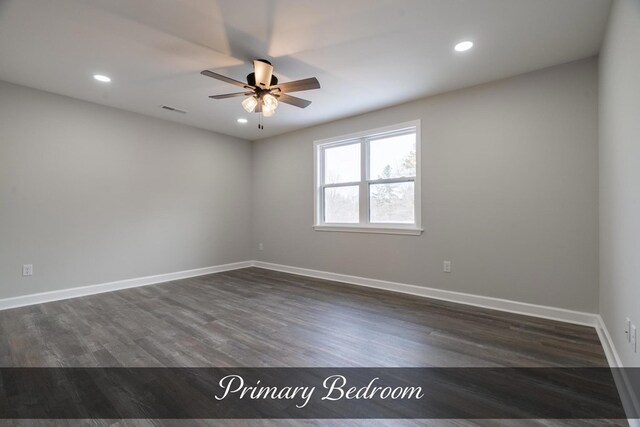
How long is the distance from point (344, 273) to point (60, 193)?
4017 millimetres

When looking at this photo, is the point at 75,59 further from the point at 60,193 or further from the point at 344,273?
the point at 344,273

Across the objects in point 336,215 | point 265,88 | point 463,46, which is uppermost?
point 463,46

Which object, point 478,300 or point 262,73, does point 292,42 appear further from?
point 478,300

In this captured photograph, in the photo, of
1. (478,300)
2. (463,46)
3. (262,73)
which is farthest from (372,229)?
(262,73)

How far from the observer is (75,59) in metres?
2.80

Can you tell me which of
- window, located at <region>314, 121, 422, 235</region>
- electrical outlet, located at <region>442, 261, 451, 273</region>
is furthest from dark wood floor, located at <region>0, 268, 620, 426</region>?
window, located at <region>314, 121, 422, 235</region>

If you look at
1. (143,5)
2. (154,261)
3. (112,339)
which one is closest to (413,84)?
(143,5)

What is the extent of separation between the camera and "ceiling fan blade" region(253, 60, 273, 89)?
2623mm

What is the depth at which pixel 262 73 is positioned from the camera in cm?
266

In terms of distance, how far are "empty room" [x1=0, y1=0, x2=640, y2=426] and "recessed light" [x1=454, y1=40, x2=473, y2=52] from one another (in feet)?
0.12

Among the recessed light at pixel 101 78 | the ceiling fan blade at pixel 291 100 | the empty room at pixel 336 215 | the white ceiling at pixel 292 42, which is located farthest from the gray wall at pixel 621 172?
the recessed light at pixel 101 78

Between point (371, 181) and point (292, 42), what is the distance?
2.32 meters

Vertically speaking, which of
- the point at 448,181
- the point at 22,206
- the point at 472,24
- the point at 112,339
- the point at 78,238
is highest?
the point at 472,24

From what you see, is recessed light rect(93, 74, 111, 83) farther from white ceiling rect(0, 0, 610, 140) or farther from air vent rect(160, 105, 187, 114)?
air vent rect(160, 105, 187, 114)
